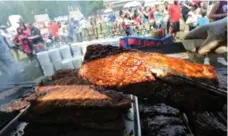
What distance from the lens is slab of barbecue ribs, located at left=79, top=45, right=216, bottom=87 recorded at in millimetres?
2393

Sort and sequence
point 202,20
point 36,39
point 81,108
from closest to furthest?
point 81,108 → point 202,20 → point 36,39

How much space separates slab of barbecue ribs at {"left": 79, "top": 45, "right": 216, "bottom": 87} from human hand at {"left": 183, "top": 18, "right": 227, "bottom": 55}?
1302mm

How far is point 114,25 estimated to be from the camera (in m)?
12.9

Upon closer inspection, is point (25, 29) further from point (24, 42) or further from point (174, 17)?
point (174, 17)

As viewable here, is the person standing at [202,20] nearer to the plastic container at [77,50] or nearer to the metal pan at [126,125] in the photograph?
the plastic container at [77,50]

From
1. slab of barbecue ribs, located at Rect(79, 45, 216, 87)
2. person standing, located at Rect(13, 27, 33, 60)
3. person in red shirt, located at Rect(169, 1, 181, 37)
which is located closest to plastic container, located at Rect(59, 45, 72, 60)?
person standing, located at Rect(13, 27, 33, 60)

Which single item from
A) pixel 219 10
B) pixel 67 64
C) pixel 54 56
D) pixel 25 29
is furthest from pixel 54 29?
Result: pixel 219 10

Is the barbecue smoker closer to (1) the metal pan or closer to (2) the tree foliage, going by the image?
(1) the metal pan

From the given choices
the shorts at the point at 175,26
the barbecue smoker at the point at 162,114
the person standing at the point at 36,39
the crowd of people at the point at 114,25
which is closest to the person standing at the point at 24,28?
the crowd of people at the point at 114,25

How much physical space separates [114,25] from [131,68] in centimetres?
1065

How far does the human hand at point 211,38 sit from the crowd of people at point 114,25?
6.29 metres

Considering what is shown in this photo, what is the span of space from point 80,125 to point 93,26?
35.4ft

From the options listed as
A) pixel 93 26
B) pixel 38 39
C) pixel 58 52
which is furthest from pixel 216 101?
pixel 38 39

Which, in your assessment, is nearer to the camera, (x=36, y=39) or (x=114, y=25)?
(x=36, y=39)
